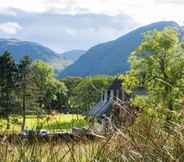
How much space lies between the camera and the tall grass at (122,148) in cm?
500

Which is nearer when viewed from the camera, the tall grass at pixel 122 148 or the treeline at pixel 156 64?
the tall grass at pixel 122 148

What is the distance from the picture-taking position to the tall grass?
500 centimetres

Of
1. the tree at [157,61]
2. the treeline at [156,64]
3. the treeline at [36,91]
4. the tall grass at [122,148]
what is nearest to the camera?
the tall grass at [122,148]

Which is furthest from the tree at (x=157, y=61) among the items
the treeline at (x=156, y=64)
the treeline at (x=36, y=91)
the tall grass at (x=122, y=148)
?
the tall grass at (x=122, y=148)

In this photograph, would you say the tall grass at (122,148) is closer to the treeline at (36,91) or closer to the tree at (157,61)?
the treeline at (36,91)

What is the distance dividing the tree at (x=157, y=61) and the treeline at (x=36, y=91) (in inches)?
142

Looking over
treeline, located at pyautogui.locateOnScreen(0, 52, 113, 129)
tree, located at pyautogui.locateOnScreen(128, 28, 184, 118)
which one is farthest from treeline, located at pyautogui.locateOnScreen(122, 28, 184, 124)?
treeline, located at pyautogui.locateOnScreen(0, 52, 113, 129)

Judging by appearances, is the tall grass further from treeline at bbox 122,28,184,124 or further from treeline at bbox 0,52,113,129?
treeline at bbox 122,28,184,124

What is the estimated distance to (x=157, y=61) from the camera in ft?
130

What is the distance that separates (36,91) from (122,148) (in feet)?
9.03

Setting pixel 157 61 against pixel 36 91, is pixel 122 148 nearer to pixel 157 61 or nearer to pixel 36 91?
pixel 36 91

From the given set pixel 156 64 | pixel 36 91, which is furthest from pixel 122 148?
pixel 156 64

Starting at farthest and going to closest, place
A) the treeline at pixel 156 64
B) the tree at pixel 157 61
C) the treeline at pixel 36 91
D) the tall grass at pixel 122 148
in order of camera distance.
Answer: the tree at pixel 157 61, the treeline at pixel 156 64, the treeline at pixel 36 91, the tall grass at pixel 122 148

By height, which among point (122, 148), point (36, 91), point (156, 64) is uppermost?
point (36, 91)
